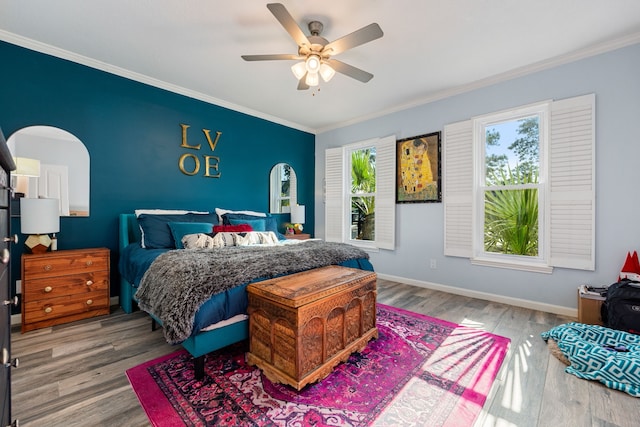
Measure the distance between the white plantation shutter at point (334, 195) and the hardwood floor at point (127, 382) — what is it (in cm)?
260

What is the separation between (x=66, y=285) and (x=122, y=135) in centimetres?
166

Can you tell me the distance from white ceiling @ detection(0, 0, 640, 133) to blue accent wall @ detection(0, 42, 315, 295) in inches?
7.8

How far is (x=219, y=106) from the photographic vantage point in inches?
155

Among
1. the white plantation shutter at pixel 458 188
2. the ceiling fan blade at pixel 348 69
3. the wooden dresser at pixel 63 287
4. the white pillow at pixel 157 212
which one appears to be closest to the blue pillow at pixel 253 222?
the white pillow at pixel 157 212

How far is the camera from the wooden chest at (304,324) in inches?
62.9

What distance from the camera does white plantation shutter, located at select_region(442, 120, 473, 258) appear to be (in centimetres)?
344

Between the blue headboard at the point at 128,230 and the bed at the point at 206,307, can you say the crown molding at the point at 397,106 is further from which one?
the bed at the point at 206,307

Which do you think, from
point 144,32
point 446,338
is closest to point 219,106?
point 144,32

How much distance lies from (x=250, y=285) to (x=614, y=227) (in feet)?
10.9

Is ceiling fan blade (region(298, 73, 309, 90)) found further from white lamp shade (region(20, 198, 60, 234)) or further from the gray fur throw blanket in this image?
white lamp shade (region(20, 198, 60, 234))

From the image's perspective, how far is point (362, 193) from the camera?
4.73 m

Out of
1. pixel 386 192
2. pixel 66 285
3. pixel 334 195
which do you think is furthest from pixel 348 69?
pixel 66 285

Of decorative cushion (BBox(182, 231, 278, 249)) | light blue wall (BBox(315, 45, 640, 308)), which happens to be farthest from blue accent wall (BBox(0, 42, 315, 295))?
light blue wall (BBox(315, 45, 640, 308))

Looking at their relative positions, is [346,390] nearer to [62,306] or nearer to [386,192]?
[62,306]
